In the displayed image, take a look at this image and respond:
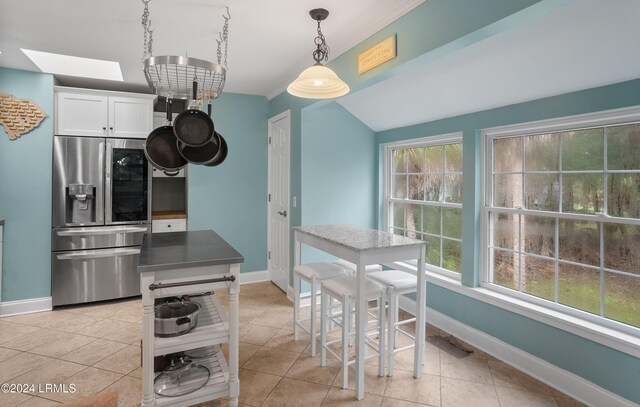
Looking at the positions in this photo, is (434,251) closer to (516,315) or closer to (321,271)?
(516,315)

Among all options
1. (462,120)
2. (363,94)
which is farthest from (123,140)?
(462,120)

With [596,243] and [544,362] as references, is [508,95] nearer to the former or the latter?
[596,243]

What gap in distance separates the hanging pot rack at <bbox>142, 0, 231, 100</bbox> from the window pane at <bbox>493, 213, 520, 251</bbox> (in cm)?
240

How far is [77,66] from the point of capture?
12.0 feet

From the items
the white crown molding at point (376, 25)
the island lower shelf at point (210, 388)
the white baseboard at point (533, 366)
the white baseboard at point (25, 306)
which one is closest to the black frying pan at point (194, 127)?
the white crown molding at point (376, 25)

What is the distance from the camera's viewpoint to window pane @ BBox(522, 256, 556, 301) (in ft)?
8.38

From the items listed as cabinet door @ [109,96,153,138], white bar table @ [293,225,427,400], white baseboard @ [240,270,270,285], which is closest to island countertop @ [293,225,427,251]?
white bar table @ [293,225,427,400]

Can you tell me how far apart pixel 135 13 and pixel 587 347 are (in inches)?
145

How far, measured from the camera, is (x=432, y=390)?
229 cm

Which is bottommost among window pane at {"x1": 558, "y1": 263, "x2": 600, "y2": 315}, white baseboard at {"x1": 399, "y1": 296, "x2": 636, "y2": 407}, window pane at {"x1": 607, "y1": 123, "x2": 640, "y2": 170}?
white baseboard at {"x1": 399, "y1": 296, "x2": 636, "y2": 407}

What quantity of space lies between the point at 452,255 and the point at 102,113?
3920 millimetres

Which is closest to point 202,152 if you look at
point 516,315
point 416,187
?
point 416,187

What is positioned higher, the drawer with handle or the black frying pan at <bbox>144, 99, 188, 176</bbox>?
the black frying pan at <bbox>144, 99, 188, 176</bbox>

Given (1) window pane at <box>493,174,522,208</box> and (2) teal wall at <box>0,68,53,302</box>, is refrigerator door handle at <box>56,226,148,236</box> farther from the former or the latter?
(1) window pane at <box>493,174,522,208</box>
